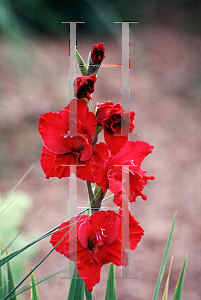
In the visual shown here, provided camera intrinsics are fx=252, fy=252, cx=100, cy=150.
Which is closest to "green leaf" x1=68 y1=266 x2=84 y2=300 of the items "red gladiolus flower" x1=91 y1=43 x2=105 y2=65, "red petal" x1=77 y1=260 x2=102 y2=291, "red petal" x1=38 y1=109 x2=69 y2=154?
"red petal" x1=77 y1=260 x2=102 y2=291

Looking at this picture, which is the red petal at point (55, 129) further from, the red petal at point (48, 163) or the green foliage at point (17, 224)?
the green foliage at point (17, 224)

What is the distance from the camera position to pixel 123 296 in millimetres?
865

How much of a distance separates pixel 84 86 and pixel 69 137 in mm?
62

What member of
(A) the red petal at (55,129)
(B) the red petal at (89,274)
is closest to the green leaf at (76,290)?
(B) the red petal at (89,274)

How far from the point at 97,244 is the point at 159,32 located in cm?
69

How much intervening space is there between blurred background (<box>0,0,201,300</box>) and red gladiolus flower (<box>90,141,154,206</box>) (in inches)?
17.6

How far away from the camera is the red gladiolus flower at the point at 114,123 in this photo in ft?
0.93

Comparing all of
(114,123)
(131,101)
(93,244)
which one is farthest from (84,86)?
(131,101)

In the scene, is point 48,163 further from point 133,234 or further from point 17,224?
point 17,224

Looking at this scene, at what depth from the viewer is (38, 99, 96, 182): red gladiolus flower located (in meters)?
0.29

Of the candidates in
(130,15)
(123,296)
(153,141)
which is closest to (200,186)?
(153,141)

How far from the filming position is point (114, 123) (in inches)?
11.4

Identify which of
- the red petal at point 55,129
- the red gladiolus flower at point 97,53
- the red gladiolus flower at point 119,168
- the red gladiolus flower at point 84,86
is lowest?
the red gladiolus flower at point 119,168

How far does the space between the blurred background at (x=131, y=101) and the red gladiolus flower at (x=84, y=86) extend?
0.47 meters
